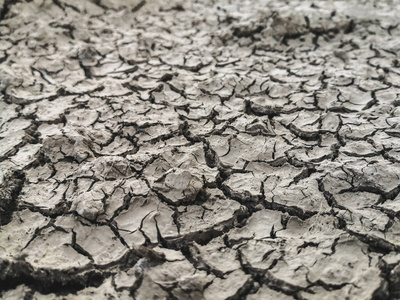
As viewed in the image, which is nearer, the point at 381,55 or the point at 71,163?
the point at 71,163

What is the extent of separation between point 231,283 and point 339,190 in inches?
29.0

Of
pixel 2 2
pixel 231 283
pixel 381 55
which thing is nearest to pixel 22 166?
pixel 231 283

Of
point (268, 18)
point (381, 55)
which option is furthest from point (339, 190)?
point (268, 18)

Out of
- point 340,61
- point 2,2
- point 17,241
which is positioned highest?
point 2,2

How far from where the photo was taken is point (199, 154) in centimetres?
220

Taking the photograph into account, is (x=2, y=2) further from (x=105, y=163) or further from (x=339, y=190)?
(x=339, y=190)

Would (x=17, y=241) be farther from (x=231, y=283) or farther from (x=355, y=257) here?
(x=355, y=257)

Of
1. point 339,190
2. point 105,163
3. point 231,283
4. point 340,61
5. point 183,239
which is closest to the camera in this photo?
point 231,283

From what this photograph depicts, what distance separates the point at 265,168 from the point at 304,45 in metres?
1.53

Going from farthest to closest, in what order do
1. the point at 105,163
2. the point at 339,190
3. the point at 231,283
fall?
the point at 105,163 → the point at 339,190 → the point at 231,283

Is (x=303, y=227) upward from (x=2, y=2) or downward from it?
downward

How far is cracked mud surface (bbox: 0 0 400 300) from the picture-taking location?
5.37ft

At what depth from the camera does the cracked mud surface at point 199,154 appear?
164 centimetres

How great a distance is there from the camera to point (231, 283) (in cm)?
158
